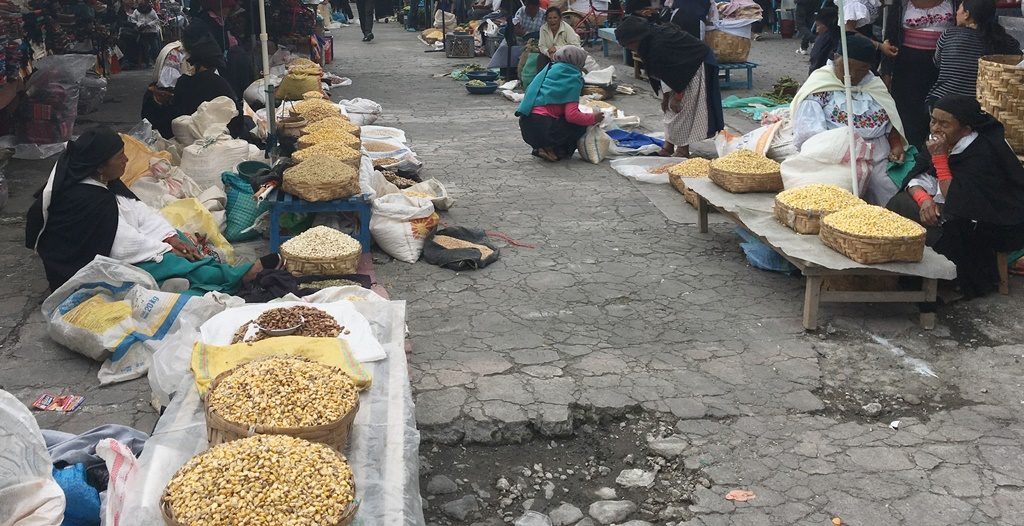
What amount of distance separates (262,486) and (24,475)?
651 millimetres

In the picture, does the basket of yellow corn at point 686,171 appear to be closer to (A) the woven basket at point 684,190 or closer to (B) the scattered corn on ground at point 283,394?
(A) the woven basket at point 684,190

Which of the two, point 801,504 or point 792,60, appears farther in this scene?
point 792,60

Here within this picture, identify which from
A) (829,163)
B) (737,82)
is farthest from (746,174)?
(737,82)

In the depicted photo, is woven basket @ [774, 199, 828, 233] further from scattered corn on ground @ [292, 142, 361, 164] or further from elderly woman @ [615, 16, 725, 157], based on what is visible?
elderly woman @ [615, 16, 725, 157]

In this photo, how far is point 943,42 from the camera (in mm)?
7316

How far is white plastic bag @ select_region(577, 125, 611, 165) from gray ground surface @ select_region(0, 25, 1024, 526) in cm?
212

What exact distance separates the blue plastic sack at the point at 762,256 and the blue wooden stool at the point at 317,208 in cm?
248

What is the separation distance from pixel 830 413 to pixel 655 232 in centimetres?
291

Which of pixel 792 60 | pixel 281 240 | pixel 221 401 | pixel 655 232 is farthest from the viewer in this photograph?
pixel 792 60

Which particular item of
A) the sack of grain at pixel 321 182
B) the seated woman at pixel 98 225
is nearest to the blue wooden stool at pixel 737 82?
the sack of grain at pixel 321 182

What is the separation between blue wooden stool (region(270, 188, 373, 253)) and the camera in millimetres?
6309

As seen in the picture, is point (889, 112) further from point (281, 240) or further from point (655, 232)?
point (281, 240)

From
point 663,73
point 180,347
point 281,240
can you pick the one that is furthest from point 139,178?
point 663,73

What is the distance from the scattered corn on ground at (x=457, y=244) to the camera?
650 cm
